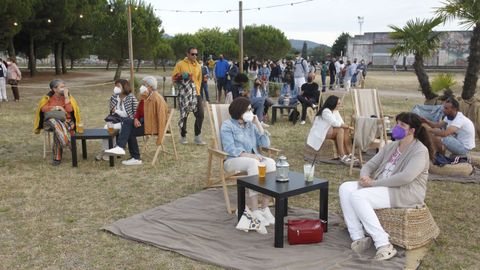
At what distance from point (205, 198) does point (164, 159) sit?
1976mm

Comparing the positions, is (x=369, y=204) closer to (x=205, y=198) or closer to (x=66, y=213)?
(x=205, y=198)

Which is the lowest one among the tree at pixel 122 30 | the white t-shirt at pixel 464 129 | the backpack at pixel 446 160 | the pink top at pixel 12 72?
the backpack at pixel 446 160

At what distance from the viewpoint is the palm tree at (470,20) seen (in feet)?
26.1

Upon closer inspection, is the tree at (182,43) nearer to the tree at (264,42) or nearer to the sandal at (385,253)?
the tree at (264,42)

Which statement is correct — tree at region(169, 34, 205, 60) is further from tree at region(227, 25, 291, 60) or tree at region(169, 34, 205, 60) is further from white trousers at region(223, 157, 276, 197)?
white trousers at region(223, 157, 276, 197)

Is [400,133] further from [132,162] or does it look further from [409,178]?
[132,162]

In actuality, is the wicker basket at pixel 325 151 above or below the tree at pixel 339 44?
below

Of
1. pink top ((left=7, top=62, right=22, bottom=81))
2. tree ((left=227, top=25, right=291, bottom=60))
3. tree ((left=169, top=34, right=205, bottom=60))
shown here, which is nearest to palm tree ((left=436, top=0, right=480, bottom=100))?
pink top ((left=7, top=62, right=22, bottom=81))

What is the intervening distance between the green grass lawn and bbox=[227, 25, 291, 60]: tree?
44410 millimetres

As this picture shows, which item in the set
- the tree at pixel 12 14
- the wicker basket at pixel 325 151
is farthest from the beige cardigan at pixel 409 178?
the tree at pixel 12 14

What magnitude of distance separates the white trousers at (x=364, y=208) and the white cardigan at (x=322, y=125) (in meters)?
2.49

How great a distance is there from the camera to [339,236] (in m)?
3.63

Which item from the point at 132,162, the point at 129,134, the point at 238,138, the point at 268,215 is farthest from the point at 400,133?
the point at 132,162

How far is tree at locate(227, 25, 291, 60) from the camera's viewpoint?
50719 mm
